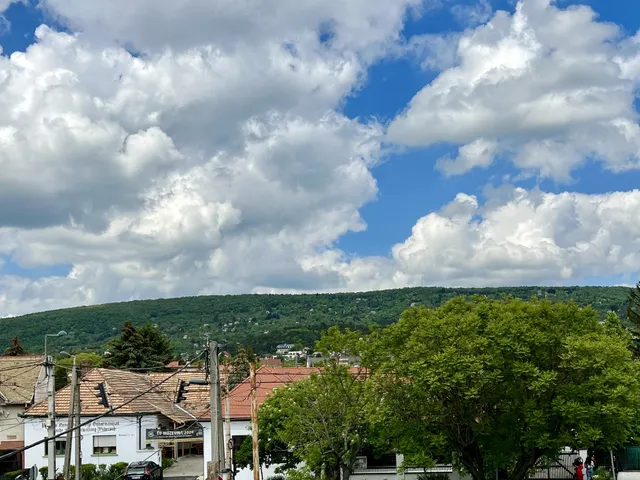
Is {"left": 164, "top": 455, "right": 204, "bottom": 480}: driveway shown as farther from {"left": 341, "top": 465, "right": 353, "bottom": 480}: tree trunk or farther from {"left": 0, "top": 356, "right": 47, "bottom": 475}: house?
{"left": 341, "top": 465, "right": 353, "bottom": 480}: tree trunk

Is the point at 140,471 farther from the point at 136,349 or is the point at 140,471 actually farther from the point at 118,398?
the point at 136,349

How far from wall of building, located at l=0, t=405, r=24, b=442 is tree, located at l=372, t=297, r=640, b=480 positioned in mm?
36833

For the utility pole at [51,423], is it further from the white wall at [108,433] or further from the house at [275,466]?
the white wall at [108,433]

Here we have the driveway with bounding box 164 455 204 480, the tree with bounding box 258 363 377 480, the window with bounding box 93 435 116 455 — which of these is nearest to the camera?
the tree with bounding box 258 363 377 480

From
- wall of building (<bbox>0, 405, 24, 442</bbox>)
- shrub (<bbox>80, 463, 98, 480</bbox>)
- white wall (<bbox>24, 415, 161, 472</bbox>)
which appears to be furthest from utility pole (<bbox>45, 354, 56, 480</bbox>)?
wall of building (<bbox>0, 405, 24, 442</bbox>)

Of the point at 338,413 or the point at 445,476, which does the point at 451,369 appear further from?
the point at 445,476

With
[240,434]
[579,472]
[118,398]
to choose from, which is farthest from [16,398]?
[579,472]

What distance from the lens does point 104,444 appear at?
5347cm

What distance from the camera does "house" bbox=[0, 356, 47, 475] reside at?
59.1 metres

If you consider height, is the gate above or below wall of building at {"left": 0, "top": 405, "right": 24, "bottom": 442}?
below

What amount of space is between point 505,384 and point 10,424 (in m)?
43.3

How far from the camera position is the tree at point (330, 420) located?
120 ft

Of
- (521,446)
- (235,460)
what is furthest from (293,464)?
(521,446)

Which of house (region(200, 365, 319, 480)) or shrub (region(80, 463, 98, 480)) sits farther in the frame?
house (region(200, 365, 319, 480))
